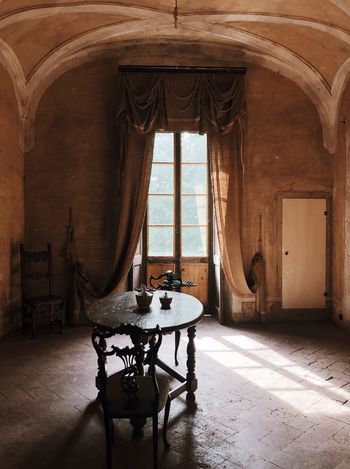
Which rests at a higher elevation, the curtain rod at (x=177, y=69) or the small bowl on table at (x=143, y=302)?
the curtain rod at (x=177, y=69)

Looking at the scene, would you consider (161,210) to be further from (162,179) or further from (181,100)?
(181,100)

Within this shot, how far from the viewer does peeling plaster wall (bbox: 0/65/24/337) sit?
4980 mm

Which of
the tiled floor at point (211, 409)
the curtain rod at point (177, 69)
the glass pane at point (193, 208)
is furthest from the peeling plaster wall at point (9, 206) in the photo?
the glass pane at point (193, 208)

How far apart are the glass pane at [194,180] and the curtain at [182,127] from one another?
47cm

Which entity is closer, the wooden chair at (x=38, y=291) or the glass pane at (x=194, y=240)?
the wooden chair at (x=38, y=291)

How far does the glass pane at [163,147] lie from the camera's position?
608cm

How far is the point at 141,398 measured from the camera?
244 cm

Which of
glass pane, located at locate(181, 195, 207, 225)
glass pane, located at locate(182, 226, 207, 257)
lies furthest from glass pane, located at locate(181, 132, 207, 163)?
glass pane, located at locate(182, 226, 207, 257)

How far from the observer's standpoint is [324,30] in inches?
185

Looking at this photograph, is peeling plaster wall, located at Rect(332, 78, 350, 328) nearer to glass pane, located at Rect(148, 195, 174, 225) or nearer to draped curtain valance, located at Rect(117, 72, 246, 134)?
draped curtain valance, located at Rect(117, 72, 246, 134)

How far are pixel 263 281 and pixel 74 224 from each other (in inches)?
118

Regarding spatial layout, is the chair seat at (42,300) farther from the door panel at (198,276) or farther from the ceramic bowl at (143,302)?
the ceramic bowl at (143,302)

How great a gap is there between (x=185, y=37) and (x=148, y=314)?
418 centimetres

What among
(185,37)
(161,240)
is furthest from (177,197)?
(185,37)
